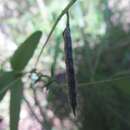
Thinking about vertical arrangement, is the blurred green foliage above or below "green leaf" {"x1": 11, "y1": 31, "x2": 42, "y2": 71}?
above

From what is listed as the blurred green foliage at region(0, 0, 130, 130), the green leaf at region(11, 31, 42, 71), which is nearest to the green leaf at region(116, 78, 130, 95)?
the green leaf at region(11, 31, 42, 71)

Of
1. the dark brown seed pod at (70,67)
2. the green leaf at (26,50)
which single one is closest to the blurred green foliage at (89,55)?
the green leaf at (26,50)

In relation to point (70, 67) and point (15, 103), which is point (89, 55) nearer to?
point (15, 103)

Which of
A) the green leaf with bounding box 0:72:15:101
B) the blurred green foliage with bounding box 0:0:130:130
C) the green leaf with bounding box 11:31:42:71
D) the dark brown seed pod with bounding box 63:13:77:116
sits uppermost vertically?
the blurred green foliage with bounding box 0:0:130:130

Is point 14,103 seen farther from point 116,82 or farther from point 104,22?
point 104,22

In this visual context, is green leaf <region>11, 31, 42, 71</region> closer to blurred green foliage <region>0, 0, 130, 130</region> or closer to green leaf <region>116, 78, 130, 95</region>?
green leaf <region>116, 78, 130, 95</region>

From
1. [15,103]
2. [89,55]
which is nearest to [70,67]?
[15,103]

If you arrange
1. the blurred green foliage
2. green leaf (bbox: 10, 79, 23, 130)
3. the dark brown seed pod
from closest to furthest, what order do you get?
1. the dark brown seed pod
2. green leaf (bbox: 10, 79, 23, 130)
3. the blurred green foliage

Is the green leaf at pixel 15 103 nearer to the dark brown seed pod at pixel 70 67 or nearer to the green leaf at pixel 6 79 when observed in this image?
the green leaf at pixel 6 79

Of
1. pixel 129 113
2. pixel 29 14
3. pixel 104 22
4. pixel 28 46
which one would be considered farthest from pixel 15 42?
pixel 28 46
